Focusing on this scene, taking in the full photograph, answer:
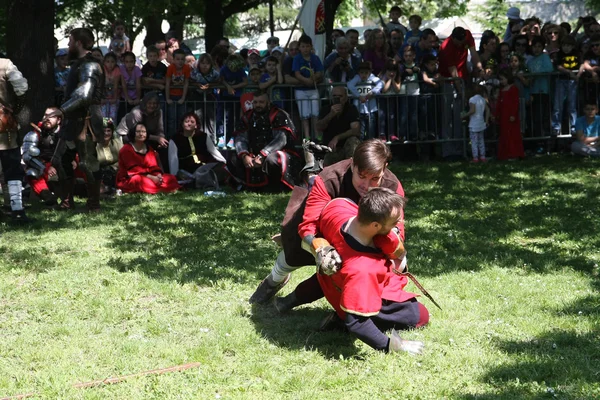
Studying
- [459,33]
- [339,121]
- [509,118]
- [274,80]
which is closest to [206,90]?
[274,80]

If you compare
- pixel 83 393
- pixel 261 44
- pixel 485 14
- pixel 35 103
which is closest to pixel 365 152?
pixel 83 393

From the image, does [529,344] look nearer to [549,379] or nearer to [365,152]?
[549,379]

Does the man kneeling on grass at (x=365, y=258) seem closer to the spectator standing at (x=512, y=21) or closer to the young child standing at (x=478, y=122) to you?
the young child standing at (x=478, y=122)

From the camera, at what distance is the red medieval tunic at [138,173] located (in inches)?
464

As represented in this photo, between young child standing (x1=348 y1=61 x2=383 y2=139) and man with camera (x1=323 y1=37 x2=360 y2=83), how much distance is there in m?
0.18

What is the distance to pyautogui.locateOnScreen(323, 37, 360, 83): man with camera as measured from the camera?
43.0ft

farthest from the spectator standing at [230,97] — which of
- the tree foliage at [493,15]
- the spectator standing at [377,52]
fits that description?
the tree foliage at [493,15]

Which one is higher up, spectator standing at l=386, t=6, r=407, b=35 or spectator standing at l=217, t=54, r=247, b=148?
spectator standing at l=386, t=6, r=407, b=35

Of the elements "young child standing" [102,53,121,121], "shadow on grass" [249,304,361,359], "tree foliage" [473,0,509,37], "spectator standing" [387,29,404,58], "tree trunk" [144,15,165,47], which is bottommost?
"shadow on grass" [249,304,361,359]

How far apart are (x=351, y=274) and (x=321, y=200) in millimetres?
637

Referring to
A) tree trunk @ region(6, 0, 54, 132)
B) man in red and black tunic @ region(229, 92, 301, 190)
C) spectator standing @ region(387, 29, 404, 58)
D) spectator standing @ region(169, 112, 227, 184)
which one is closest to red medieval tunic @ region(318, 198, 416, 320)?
man in red and black tunic @ region(229, 92, 301, 190)

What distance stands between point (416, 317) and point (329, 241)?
81cm

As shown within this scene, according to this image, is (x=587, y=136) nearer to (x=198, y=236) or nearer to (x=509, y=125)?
(x=509, y=125)

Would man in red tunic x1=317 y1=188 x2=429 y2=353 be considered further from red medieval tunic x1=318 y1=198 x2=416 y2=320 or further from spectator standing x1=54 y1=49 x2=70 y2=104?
spectator standing x1=54 y1=49 x2=70 y2=104
